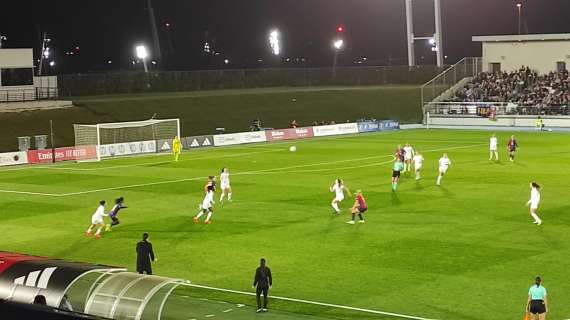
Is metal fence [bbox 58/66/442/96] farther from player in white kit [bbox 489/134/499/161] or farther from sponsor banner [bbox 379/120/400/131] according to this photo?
player in white kit [bbox 489/134/499/161]

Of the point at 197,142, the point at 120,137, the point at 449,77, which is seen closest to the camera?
the point at 120,137

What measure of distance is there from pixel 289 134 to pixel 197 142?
34.1 feet

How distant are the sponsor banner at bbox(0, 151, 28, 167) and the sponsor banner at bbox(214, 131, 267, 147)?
54.8 feet

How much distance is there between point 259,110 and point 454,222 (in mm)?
55015

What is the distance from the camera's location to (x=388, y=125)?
85688mm

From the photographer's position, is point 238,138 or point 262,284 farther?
point 238,138

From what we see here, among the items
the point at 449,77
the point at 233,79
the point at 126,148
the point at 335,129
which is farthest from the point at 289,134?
the point at 449,77

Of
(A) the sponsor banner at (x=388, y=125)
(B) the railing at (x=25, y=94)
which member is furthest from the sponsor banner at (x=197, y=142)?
Result: (A) the sponsor banner at (x=388, y=125)

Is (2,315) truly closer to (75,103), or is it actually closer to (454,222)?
(454,222)

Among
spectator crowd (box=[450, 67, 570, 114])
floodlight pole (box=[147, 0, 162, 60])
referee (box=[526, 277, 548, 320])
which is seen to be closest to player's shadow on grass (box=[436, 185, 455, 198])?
referee (box=[526, 277, 548, 320])

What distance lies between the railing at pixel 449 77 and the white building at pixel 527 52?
1.36m

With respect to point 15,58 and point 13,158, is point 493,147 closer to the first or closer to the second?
point 13,158

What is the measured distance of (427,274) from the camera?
24.0m

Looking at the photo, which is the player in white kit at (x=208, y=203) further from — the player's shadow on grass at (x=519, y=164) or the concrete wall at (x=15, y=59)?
the concrete wall at (x=15, y=59)
